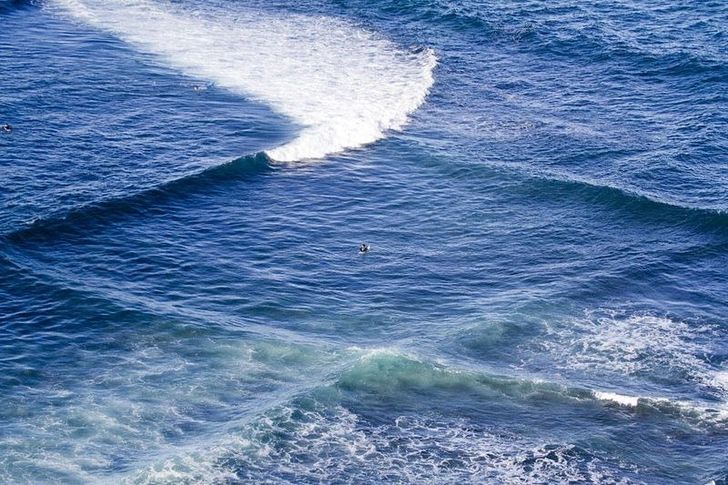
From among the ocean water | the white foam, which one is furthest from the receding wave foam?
the white foam

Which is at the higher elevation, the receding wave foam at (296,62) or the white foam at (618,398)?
the receding wave foam at (296,62)

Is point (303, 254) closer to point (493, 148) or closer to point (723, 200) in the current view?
point (493, 148)

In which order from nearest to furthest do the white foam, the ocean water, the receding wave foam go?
the ocean water → the white foam → the receding wave foam

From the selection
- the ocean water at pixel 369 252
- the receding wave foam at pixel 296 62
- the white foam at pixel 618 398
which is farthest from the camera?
the receding wave foam at pixel 296 62

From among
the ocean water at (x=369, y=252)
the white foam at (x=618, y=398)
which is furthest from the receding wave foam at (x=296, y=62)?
the white foam at (x=618, y=398)

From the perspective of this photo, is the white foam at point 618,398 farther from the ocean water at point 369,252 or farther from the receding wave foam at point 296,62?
the receding wave foam at point 296,62

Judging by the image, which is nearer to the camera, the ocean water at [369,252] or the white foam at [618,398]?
the ocean water at [369,252]

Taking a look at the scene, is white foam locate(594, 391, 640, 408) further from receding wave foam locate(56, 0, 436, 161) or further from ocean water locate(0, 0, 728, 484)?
receding wave foam locate(56, 0, 436, 161)
